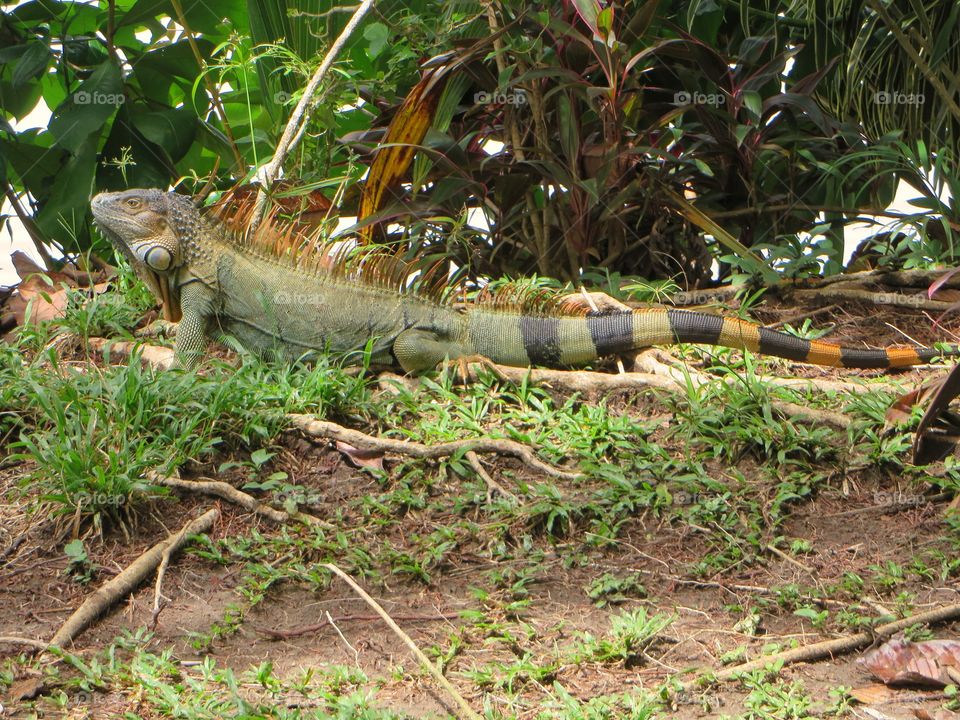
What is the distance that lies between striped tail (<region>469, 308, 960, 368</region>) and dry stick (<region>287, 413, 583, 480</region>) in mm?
793

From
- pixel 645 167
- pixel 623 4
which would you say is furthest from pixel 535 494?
pixel 623 4

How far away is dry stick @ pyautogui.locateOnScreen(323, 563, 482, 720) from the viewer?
2307 millimetres

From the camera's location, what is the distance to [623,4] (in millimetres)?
5438

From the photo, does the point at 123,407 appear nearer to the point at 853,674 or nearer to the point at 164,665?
the point at 164,665

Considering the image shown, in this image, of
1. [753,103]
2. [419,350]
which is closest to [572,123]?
[753,103]

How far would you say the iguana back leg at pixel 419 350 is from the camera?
4258mm

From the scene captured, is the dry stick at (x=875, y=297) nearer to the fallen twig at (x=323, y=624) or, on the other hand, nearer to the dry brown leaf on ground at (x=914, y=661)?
the dry brown leaf on ground at (x=914, y=661)

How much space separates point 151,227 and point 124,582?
191 centimetres

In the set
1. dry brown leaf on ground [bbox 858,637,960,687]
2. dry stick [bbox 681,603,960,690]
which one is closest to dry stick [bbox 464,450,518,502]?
dry stick [bbox 681,603,960,690]

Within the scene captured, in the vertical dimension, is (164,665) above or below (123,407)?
below

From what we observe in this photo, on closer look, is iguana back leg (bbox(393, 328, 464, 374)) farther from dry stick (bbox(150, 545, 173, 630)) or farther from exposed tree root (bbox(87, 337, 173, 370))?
dry stick (bbox(150, 545, 173, 630))

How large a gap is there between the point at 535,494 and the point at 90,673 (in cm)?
146

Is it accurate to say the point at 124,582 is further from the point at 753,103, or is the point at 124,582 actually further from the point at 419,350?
the point at 753,103

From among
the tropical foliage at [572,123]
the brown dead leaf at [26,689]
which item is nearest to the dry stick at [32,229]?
the tropical foliage at [572,123]
